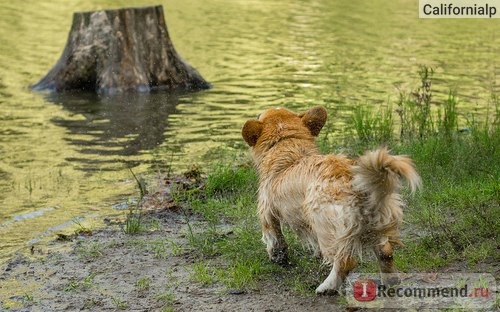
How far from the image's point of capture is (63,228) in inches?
288

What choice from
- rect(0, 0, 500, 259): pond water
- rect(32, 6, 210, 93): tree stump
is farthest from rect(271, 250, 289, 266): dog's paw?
rect(32, 6, 210, 93): tree stump

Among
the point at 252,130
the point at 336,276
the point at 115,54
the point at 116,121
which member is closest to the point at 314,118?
the point at 252,130

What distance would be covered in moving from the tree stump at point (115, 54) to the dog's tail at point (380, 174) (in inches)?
366

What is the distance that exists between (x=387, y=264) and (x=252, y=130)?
4.59 ft

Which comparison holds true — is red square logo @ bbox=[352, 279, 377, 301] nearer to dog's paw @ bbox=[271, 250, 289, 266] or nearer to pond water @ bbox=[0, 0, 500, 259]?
dog's paw @ bbox=[271, 250, 289, 266]

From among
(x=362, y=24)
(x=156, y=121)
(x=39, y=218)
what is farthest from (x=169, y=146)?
(x=362, y=24)

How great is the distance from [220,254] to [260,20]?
16019 mm

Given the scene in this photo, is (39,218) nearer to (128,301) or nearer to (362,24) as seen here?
(128,301)

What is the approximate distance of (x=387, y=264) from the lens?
5109mm

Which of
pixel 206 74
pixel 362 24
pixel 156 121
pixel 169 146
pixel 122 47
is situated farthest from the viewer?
pixel 362 24

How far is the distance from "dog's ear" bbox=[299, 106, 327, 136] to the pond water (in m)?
2.45

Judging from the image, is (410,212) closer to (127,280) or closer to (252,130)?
(252,130)

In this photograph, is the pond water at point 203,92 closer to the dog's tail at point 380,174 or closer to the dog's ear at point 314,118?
the dog's ear at point 314,118

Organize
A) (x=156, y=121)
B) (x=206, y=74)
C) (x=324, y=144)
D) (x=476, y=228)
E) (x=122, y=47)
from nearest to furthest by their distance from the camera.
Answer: (x=476, y=228) < (x=324, y=144) < (x=156, y=121) < (x=122, y=47) < (x=206, y=74)
